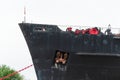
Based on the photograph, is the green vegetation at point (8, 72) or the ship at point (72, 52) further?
the green vegetation at point (8, 72)

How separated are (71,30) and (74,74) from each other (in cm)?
195

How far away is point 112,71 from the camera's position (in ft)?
77.5

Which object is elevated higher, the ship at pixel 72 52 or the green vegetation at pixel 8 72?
the ship at pixel 72 52

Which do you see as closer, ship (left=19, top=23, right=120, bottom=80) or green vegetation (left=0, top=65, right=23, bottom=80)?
ship (left=19, top=23, right=120, bottom=80)

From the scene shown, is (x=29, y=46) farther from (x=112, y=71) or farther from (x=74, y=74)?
(x=112, y=71)

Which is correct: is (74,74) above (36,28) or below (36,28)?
below

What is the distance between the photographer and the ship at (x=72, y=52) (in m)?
23.4

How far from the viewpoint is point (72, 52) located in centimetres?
2334

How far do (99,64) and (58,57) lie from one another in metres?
Result: 1.83

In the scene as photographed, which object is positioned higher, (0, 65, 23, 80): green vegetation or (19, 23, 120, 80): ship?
(19, 23, 120, 80): ship

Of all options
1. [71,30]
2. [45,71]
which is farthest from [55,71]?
[71,30]

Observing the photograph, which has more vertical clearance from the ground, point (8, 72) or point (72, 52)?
point (72, 52)

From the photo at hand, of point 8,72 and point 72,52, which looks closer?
point 72,52

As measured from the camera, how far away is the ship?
2339cm
